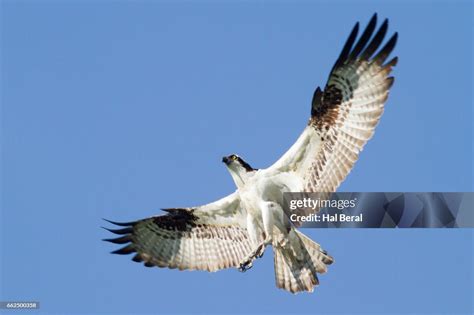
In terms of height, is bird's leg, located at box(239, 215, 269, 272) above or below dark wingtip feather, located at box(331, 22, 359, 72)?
below

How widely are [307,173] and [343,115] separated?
1.08 metres

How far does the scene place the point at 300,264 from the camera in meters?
16.5

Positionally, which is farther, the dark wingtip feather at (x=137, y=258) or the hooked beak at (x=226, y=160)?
the dark wingtip feather at (x=137, y=258)

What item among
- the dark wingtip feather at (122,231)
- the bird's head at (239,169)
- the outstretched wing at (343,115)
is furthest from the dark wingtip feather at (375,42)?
the dark wingtip feather at (122,231)

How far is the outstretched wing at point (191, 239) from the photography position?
17.5m

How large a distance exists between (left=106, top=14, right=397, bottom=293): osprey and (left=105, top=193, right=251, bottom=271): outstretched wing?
2 centimetres

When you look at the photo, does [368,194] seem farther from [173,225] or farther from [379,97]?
[173,225]

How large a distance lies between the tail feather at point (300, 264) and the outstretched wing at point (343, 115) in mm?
985

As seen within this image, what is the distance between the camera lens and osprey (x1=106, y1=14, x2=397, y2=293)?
51.8ft

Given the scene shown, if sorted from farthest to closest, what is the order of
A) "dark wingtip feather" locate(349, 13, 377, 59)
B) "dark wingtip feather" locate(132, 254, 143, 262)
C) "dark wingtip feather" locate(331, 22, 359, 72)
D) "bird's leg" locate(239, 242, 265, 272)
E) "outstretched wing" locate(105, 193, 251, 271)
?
1. "dark wingtip feather" locate(132, 254, 143, 262)
2. "outstretched wing" locate(105, 193, 251, 271)
3. "bird's leg" locate(239, 242, 265, 272)
4. "dark wingtip feather" locate(331, 22, 359, 72)
5. "dark wingtip feather" locate(349, 13, 377, 59)

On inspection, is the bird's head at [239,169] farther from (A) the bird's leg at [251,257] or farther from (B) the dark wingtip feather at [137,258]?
(B) the dark wingtip feather at [137,258]

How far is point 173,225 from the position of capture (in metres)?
17.8

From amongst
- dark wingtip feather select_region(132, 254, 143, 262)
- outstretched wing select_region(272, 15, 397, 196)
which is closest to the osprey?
outstretched wing select_region(272, 15, 397, 196)

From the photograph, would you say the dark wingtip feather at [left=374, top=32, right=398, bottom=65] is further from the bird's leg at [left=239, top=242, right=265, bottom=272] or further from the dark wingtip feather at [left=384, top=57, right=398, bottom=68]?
the bird's leg at [left=239, top=242, right=265, bottom=272]
